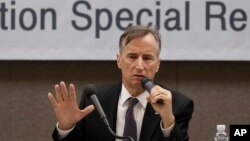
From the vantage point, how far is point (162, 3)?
11.7 feet

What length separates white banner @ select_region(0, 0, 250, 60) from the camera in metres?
3.56

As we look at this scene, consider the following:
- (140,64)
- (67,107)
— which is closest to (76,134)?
(67,107)

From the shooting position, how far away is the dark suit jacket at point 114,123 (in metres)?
2.23

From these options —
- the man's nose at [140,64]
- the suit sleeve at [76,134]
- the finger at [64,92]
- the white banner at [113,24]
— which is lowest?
the suit sleeve at [76,134]

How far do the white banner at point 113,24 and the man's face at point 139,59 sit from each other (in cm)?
128

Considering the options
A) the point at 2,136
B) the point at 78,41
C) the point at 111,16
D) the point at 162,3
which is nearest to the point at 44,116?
the point at 2,136

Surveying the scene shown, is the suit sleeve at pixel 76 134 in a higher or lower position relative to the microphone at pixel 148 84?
lower

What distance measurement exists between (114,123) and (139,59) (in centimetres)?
32

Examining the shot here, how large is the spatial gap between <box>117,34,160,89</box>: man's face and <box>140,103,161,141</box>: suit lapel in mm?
133

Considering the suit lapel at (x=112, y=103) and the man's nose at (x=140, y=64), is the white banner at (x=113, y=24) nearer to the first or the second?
the suit lapel at (x=112, y=103)

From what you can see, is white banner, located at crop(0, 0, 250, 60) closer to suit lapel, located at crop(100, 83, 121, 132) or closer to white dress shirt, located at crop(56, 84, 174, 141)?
suit lapel, located at crop(100, 83, 121, 132)

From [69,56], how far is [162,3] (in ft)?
2.49

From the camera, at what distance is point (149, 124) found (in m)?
2.28

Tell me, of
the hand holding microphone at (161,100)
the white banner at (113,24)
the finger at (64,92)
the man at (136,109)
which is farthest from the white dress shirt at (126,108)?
the white banner at (113,24)
